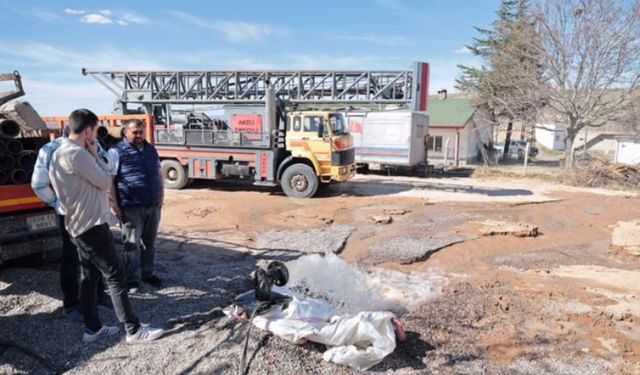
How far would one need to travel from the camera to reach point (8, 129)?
3881 millimetres

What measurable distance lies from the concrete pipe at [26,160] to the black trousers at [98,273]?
152 centimetres

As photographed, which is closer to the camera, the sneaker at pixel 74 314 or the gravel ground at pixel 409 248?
the sneaker at pixel 74 314

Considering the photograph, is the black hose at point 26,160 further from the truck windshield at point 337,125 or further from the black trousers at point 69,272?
the truck windshield at point 337,125

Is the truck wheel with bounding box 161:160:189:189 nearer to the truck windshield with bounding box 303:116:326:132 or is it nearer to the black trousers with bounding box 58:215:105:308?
the truck windshield with bounding box 303:116:326:132

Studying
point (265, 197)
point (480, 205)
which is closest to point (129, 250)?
point (265, 197)

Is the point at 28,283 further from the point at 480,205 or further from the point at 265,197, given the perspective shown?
the point at 480,205

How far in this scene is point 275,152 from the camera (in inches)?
485

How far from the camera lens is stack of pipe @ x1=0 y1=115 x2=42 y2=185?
389 centimetres

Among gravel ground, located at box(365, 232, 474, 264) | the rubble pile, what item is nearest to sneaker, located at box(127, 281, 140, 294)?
gravel ground, located at box(365, 232, 474, 264)

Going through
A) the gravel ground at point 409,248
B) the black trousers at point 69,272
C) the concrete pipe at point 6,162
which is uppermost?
the concrete pipe at point 6,162

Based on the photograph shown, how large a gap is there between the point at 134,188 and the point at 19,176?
1057mm

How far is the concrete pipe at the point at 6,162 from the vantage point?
13.2 feet

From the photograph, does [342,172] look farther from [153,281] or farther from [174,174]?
[153,281]

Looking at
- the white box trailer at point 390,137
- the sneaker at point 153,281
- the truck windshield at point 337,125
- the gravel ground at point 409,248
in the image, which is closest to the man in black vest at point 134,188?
the sneaker at point 153,281
